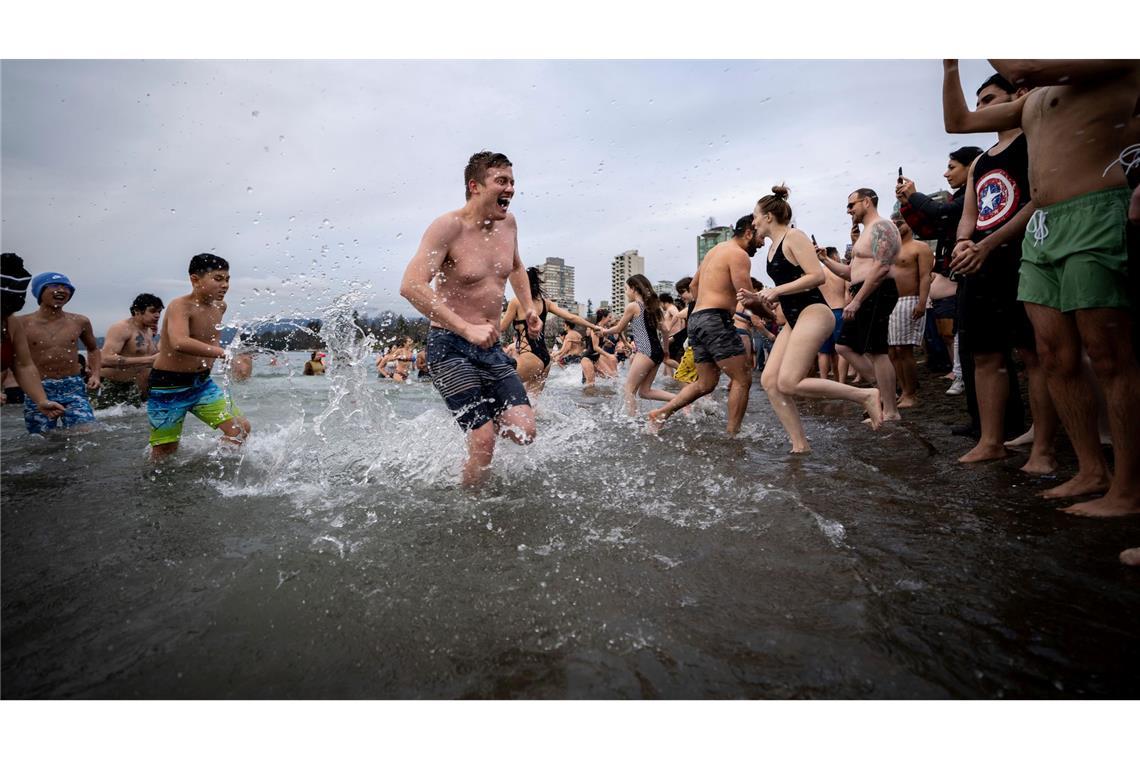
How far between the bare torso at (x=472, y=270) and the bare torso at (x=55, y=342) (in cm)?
502

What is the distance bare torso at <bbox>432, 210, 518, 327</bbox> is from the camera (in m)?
3.25

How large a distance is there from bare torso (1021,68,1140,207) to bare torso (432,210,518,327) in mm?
2949

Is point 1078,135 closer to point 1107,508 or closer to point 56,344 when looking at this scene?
point 1107,508

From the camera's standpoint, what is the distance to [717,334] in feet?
16.5

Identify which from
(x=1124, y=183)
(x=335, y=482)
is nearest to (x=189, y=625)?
(x=335, y=482)

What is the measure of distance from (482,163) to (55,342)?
5.38 metres

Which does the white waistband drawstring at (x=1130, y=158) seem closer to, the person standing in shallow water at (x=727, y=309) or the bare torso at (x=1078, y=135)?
the bare torso at (x=1078, y=135)

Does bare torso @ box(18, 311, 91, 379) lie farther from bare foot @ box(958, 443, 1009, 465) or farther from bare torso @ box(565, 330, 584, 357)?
bare torso @ box(565, 330, 584, 357)

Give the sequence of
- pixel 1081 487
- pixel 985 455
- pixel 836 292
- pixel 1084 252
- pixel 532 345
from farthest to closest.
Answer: pixel 836 292 < pixel 532 345 < pixel 985 455 < pixel 1081 487 < pixel 1084 252

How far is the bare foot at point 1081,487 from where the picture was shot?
259 cm

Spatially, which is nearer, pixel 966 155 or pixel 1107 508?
pixel 1107 508

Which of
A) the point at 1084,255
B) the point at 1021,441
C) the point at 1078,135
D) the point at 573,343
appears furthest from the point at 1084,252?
the point at 573,343

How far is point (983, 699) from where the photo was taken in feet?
4.21

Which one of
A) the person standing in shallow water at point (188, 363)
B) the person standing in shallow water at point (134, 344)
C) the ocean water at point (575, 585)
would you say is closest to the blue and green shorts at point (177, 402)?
the person standing in shallow water at point (188, 363)
